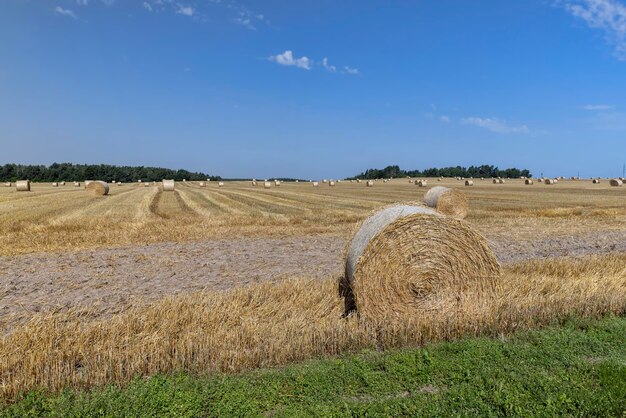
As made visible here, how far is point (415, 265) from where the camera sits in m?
6.86

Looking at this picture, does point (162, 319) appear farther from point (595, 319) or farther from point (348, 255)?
point (595, 319)

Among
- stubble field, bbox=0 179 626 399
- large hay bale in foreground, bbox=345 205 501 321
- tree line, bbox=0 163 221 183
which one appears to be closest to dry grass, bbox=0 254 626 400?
stubble field, bbox=0 179 626 399

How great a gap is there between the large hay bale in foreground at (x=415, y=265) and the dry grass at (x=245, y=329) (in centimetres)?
25

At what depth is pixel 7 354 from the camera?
4.69 m

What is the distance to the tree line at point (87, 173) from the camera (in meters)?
113

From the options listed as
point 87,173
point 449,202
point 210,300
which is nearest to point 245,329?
point 210,300

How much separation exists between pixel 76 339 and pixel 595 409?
5894 millimetres

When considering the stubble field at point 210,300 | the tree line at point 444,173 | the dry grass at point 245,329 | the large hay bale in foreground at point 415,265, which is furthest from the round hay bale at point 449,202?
the tree line at point 444,173

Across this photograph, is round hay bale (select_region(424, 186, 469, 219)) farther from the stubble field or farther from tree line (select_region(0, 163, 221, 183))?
tree line (select_region(0, 163, 221, 183))

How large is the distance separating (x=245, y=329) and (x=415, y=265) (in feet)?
10.1

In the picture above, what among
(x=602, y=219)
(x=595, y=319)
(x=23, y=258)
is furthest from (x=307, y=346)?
(x=602, y=219)

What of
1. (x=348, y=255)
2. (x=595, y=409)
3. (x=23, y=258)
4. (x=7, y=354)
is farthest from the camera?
(x=23, y=258)

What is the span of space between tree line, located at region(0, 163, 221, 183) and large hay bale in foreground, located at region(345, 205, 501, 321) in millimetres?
126121

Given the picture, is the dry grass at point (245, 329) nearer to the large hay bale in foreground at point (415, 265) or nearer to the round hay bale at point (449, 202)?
the large hay bale in foreground at point (415, 265)
